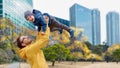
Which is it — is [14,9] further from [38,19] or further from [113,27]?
[113,27]

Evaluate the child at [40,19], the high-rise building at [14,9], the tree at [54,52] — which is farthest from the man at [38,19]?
the high-rise building at [14,9]

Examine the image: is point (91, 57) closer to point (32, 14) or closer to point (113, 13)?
point (32, 14)

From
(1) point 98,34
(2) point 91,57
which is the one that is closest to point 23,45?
(2) point 91,57

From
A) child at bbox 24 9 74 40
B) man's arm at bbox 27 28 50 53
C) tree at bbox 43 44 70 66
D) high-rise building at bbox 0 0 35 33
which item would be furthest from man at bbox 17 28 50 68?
high-rise building at bbox 0 0 35 33

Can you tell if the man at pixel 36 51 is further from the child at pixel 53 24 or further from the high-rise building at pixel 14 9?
the high-rise building at pixel 14 9

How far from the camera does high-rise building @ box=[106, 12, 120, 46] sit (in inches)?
4966

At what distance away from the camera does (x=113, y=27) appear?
5281 inches

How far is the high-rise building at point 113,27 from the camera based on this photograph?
126m

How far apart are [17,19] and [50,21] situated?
43.0 metres

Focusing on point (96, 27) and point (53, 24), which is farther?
point (96, 27)

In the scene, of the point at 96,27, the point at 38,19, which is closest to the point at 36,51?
the point at 38,19

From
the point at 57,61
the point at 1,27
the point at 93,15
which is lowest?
the point at 57,61

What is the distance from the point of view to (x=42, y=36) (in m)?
5.86

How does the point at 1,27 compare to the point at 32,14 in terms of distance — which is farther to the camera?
the point at 1,27
